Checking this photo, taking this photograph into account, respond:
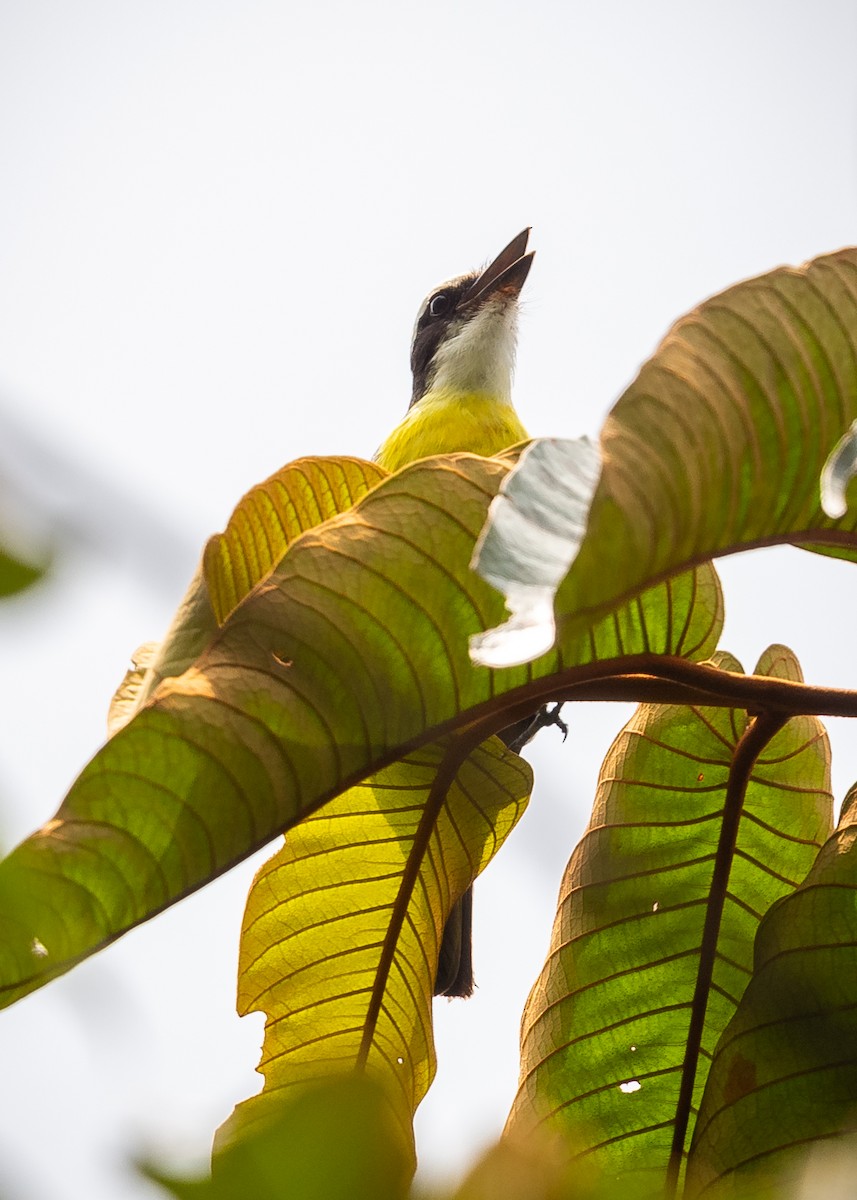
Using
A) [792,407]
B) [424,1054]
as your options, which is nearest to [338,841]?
[424,1054]

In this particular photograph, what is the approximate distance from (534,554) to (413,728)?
459 mm

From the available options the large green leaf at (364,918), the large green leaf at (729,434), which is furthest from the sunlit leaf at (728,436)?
the large green leaf at (364,918)

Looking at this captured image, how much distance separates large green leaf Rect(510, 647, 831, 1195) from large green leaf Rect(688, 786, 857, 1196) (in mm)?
148

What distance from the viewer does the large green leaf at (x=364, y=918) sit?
4.17 ft

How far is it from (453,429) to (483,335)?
57 cm

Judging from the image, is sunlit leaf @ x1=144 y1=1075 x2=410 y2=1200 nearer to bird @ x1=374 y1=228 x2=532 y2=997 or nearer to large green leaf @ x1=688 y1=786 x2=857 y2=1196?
large green leaf @ x1=688 y1=786 x2=857 y2=1196

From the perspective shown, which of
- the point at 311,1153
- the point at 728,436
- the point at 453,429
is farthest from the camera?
the point at 453,429

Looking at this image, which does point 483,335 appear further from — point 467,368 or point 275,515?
point 275,515

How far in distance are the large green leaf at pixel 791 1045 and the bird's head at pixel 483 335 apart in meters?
3.36

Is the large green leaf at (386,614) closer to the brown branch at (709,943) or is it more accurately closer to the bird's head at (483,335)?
the brown branch at (709,943)

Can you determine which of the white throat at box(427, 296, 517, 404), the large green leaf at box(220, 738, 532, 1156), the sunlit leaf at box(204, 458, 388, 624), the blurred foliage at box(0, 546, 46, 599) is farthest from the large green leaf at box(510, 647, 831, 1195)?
the white throat at box(427, 296, 517, 404)

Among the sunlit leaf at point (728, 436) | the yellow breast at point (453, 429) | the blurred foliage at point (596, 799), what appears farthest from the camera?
the yellow breast at point (453, 429)

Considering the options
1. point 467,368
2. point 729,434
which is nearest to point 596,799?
point 729,434

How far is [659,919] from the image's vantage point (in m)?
1.28
